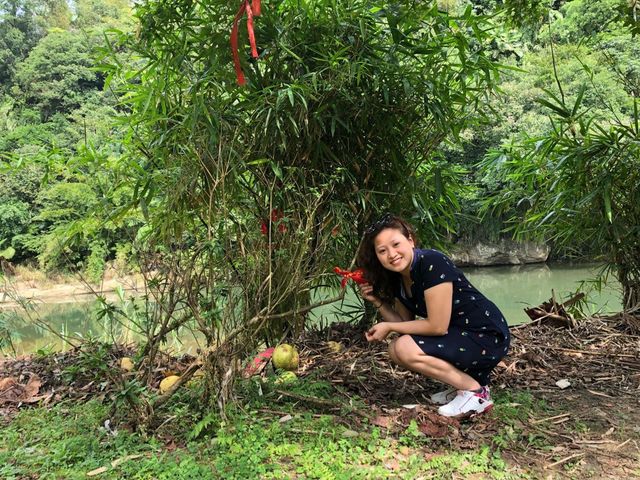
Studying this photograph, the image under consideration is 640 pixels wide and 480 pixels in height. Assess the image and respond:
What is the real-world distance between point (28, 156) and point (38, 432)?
169 cm

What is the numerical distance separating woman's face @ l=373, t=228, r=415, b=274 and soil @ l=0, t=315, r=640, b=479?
56 cm

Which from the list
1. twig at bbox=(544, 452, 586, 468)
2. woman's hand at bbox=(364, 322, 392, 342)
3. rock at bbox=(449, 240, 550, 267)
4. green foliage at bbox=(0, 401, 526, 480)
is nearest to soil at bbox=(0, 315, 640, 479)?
twig at bbox=(544, 452, 586, 468)

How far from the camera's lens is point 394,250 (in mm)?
2027

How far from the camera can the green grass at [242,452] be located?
1.53 m

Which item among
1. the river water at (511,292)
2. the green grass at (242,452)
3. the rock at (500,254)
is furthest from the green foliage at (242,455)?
the rock at (500,254)

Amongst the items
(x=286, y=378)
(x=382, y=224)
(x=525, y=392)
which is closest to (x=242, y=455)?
(x=286, y=378)

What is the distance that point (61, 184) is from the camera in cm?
569

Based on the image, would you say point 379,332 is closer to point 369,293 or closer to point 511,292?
point 369,293

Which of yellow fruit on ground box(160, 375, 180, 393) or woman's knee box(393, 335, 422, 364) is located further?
yellow fruit on ground box(160, 375, 180, 393)

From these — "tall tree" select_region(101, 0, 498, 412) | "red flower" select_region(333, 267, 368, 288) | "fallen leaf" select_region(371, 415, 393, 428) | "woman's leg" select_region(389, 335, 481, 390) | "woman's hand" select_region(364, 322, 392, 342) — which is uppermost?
"tall tree" select_region(101, 0, 498, 412)

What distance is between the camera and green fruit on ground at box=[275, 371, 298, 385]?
88.3 inches

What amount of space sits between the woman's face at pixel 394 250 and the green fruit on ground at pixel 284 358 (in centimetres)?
72

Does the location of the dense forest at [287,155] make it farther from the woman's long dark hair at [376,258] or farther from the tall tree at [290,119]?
the woman's long dark hair at [376,258]

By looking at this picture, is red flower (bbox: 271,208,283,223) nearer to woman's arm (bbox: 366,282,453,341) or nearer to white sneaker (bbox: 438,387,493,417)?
woman's arm (bbox: 366,282,453,341)
